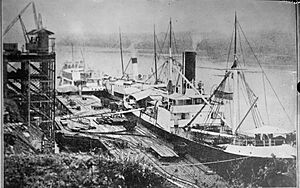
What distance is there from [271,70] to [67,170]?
1480 millimetres

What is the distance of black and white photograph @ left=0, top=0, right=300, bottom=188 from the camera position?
2.75m

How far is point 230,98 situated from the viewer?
3105mm

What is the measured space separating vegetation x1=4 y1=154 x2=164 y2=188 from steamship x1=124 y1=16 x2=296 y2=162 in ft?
0.95

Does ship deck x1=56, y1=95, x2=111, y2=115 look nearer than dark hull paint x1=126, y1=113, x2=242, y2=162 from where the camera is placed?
Yes

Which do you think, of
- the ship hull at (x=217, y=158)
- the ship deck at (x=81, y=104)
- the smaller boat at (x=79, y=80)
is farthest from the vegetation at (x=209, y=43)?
the ship hull at (x=217, y=158)

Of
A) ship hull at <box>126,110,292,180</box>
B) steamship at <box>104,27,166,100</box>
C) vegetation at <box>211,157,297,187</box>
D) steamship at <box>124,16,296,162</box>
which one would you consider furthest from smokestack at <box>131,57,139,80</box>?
vegetation at <box>211,157,297,187</box>

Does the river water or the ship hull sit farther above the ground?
the river water

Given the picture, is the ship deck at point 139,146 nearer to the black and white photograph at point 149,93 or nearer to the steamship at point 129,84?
the black and white photograph at point 149,93

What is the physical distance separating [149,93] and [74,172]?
0.67 m

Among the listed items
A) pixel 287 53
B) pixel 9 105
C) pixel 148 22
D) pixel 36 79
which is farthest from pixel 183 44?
pixel 9 105

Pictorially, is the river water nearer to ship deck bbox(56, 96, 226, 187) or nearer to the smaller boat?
the smaller boat

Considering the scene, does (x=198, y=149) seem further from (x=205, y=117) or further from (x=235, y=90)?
(x=235, y=90)

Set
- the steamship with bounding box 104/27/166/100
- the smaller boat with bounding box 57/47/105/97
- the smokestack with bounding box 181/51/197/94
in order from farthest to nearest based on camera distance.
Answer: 1. the smokestack with bounding box 181/51/197/94
2. the steamship with bounding box 104/27/166/100
3. the smaller boat with bounding box 57/47/105/97

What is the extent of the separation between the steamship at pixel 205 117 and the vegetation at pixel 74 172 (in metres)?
0.29
